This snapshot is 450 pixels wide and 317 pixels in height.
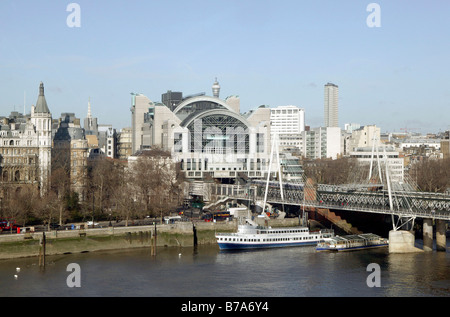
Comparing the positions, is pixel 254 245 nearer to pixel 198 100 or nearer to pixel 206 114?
pixel 206 114

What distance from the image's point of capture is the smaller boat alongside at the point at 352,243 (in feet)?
180

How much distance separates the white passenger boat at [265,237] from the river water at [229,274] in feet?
5.17

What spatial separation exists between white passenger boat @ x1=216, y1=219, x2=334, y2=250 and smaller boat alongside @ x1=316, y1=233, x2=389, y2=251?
71.2 inches

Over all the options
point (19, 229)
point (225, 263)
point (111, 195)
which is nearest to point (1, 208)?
point (19, 229)

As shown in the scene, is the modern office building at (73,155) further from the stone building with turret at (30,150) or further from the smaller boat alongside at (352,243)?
the smaller boat alongside at (352,243)

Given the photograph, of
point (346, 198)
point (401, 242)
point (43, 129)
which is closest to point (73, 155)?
point (43, 129)

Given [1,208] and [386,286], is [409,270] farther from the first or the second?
[1,208]

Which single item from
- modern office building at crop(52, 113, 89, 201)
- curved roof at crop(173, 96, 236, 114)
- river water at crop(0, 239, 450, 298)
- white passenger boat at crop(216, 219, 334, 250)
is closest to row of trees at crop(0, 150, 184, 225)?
modern office building at crop(52, 113, 89, 201)

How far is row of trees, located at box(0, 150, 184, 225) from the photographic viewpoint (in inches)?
2281

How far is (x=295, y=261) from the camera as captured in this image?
1956 inches

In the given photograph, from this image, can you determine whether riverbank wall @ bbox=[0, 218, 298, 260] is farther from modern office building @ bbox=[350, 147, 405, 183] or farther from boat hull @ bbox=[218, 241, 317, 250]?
modern office building @ bbox=[350, 147, 405, 183]

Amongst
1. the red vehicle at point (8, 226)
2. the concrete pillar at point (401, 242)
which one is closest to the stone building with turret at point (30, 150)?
the red vehicle at point (8, 226)

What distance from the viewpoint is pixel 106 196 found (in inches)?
2756

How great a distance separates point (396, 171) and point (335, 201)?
47437 millimetres
